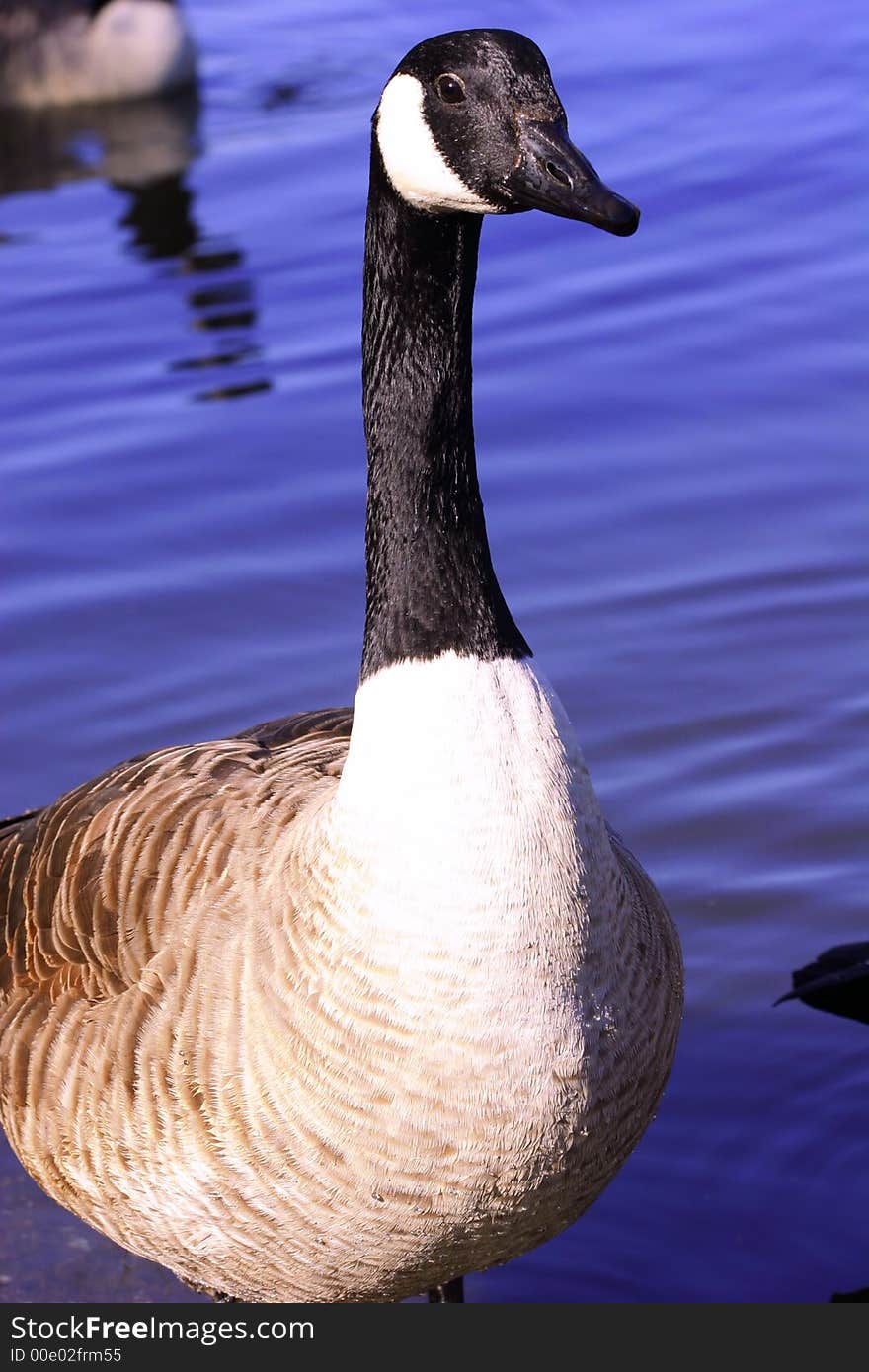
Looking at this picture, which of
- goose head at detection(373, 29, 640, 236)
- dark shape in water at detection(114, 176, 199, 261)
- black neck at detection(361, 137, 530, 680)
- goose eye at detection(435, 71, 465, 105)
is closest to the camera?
goose head at detection(373, 29, 640, 236)

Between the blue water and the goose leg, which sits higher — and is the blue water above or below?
above

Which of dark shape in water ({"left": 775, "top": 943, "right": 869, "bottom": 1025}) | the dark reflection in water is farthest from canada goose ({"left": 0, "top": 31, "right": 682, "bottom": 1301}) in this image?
the dark reflection in water

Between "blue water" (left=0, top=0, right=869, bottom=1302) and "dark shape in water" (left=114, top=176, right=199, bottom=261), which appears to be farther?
"dark shape in water" (left=114, top=176, right=199, bottom=261)

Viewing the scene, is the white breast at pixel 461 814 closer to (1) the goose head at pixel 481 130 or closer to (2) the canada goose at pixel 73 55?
(1) the goose head at pixel 481 130

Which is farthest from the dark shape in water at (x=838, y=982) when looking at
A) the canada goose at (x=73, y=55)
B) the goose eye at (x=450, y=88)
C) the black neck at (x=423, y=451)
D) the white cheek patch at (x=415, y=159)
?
the canada goose at (x=73, y=55)

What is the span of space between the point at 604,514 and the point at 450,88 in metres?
4.91

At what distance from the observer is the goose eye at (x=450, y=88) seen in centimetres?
360

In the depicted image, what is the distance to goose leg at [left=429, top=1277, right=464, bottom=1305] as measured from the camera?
4.71 m

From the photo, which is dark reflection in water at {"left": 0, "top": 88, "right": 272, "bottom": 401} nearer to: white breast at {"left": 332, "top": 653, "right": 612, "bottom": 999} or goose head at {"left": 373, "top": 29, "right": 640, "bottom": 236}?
goose head at {"left": 373, "top": 29, "right": 640, "bottom": 236}

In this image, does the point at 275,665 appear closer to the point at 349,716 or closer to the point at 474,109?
the point at 349,716

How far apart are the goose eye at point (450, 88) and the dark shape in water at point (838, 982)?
2.68 meters

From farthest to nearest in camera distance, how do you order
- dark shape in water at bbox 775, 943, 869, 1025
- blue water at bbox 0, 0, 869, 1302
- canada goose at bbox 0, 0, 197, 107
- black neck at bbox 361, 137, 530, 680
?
1. canada goose at bbox 0, 0, 197, 107
2. blue water at bbox 0, 0, 869, 1302
3. dark shape in water at bbox 775, 943, 869, 1025
4. black neck at bbox 361, 137, 530, 680

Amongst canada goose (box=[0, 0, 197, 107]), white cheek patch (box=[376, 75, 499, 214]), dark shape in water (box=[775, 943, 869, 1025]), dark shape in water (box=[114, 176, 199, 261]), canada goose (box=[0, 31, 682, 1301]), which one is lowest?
dark shape in water (box=[775, 943, 869, 1025])

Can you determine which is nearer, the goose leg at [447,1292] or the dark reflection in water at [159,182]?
the goose leg at [447,1292]
